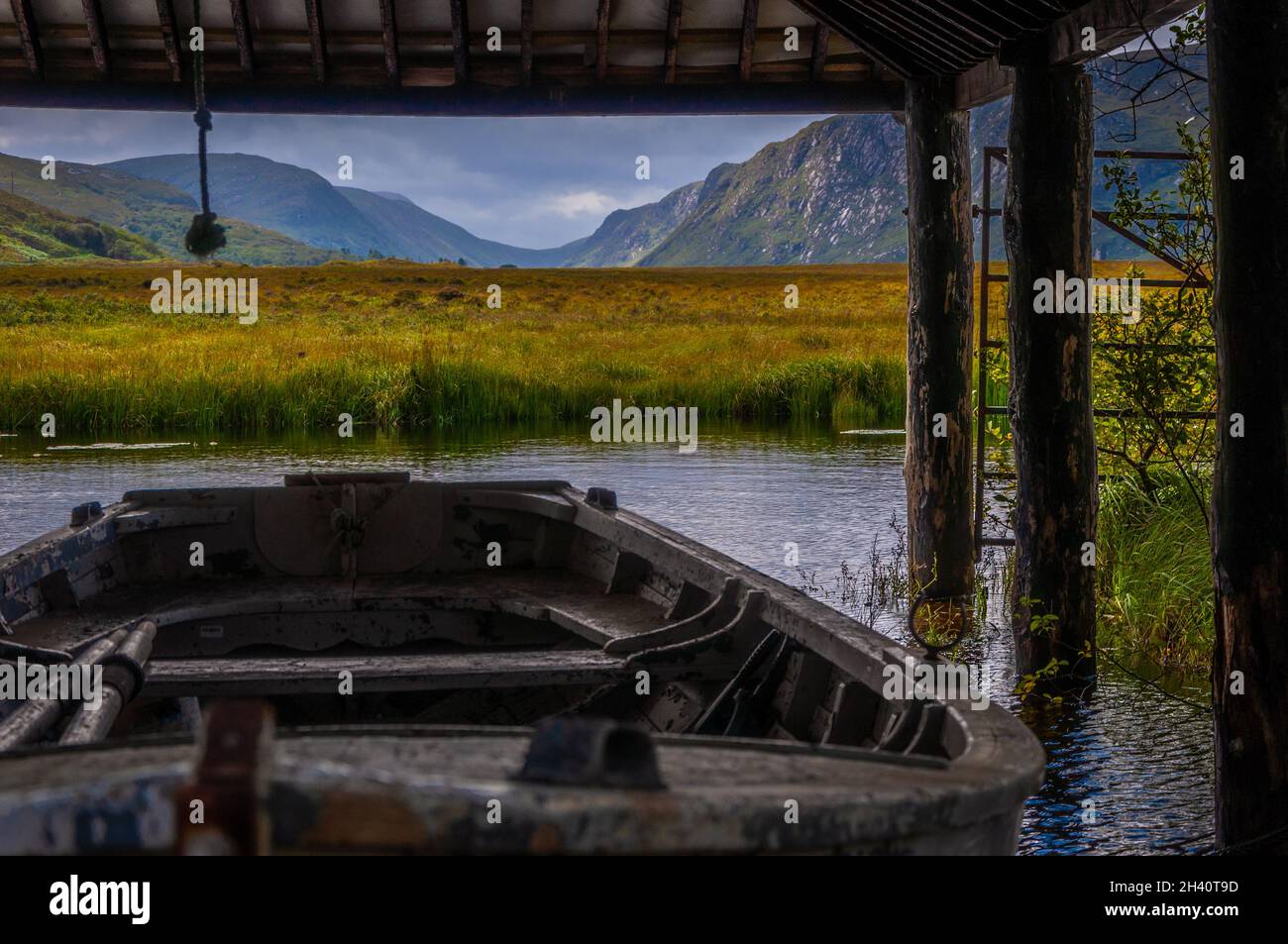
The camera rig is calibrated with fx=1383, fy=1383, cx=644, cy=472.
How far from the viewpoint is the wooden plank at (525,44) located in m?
9.16

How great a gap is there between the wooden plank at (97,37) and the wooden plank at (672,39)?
371 cm

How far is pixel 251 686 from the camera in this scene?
4730mm

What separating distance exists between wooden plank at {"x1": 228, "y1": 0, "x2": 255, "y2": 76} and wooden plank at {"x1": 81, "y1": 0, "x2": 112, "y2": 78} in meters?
0.84

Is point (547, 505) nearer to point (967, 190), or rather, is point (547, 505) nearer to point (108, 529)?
point (108, 529)

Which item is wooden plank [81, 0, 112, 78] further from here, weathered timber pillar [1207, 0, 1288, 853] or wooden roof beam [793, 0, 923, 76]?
weathered timber pillar [1207, 0, 1288, 853]

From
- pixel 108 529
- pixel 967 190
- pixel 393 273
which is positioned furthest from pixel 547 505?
pixel 393 273

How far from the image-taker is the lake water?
5840 millimetres

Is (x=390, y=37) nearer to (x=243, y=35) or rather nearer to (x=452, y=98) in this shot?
(x=452, y=98)

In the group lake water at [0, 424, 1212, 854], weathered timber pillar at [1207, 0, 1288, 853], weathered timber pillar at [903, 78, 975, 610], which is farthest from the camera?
weathered timber pillar at [903, 78, 975, 610]

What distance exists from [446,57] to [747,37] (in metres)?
2.07

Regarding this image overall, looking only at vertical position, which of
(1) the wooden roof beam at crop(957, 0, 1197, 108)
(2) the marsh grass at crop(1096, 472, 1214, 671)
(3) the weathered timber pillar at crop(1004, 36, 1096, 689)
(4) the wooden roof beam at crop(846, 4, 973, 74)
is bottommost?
(2) the marsh grass at crop(1096, 472, 1214, 671)

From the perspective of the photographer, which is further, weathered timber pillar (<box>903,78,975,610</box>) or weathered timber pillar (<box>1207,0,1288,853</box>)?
weathered timber pillar (<box>903,78,975,610</box>)

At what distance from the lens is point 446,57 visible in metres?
9.50

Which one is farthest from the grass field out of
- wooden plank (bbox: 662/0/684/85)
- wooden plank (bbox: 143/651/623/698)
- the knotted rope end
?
wooden plank (bbox: 143/651/623/698)
